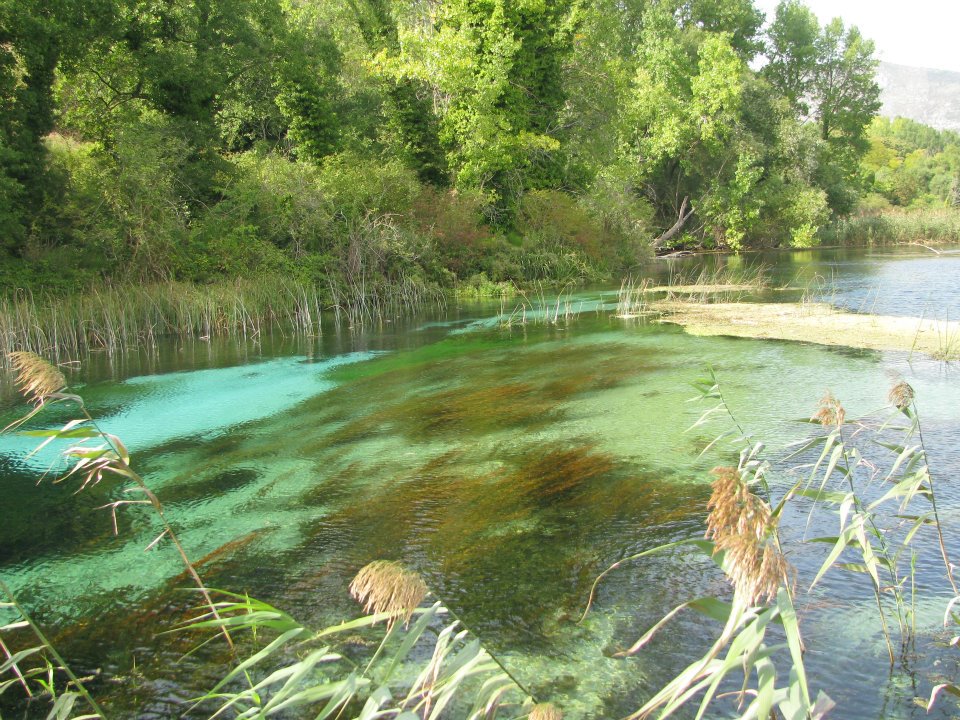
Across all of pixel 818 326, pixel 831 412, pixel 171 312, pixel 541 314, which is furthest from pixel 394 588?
pixel 541 314

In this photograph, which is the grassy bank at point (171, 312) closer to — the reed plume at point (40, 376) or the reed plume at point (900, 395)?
the reed plume at point (40, 376)

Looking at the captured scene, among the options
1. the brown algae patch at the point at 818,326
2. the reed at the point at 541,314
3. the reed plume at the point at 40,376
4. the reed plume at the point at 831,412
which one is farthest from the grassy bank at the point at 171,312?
the reed plume at the point at 831,412

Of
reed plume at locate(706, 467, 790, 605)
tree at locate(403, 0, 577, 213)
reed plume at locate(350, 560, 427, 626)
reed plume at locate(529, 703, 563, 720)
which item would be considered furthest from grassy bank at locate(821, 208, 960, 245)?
reed plume at locate(350, 560, 427, 626)

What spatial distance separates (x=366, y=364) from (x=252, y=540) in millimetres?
5800

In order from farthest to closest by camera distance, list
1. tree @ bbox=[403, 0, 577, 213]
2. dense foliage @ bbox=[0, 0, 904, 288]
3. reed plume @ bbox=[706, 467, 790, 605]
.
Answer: tree @ bbox=[403, 0, 577, 213], dense foliage @ bbox=[0, 0, 904, 288], reed plume @ bbox=[706, 467, 790, 605]

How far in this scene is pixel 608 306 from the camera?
15.5 m

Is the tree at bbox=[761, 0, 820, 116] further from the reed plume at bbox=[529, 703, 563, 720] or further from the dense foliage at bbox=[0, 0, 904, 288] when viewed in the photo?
the reed plume at bbox=[529, 703, 563, 720]

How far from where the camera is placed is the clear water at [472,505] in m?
3.19

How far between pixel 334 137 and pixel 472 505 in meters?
18.0

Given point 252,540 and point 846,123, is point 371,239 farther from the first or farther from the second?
point 846,123

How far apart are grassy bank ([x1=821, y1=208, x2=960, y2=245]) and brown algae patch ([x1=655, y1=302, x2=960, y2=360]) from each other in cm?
2156

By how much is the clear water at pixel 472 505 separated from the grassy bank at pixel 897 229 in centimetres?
2654

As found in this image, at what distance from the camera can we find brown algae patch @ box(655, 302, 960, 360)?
927 cm

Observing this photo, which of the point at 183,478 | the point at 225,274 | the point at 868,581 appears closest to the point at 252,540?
the point at 183,478
